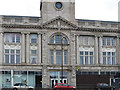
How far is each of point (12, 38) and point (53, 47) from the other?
832 centimetres

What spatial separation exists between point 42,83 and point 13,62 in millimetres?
7003

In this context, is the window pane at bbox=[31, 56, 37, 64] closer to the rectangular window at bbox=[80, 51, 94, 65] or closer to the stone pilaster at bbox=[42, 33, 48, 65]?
the stone pilaster at bbox=[42, 33, 48, 65]

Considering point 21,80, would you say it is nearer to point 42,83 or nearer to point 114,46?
point 42,83

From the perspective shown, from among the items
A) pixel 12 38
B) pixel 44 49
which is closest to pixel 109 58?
pixel 44 49

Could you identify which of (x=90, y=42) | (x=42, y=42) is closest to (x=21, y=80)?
(x=42, y=42)

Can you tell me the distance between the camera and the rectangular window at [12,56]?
187 ft

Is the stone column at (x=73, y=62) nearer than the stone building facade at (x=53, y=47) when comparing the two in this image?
No

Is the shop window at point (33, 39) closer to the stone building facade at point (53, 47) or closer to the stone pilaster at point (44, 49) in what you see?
the stone building facade at point (53, 47)

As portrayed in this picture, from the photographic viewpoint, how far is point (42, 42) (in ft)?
191

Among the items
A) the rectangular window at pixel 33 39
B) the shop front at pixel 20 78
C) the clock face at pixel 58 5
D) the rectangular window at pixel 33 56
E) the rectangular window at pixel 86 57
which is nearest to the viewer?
the shop front at pixel 20 78

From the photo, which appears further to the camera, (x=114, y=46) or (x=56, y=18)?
(x=114, y=46)

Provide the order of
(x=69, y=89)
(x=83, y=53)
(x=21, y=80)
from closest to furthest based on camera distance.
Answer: (x=69, y=89) → (x=21, y=80) → (x=83, y=53)

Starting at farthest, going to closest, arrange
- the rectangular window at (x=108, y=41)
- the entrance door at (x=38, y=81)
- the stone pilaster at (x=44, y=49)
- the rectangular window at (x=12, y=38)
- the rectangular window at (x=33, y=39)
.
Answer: the rectangular window at (x=108, y=41) → the rectangular window at (x=33, y=39) → the stone pilaster at (x=44, y=49) → the rectangular window at (x=12, y=38) → the entrance door at (x=38, y=81)

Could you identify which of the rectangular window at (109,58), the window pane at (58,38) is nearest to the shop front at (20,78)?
the window pane at (58,38)
